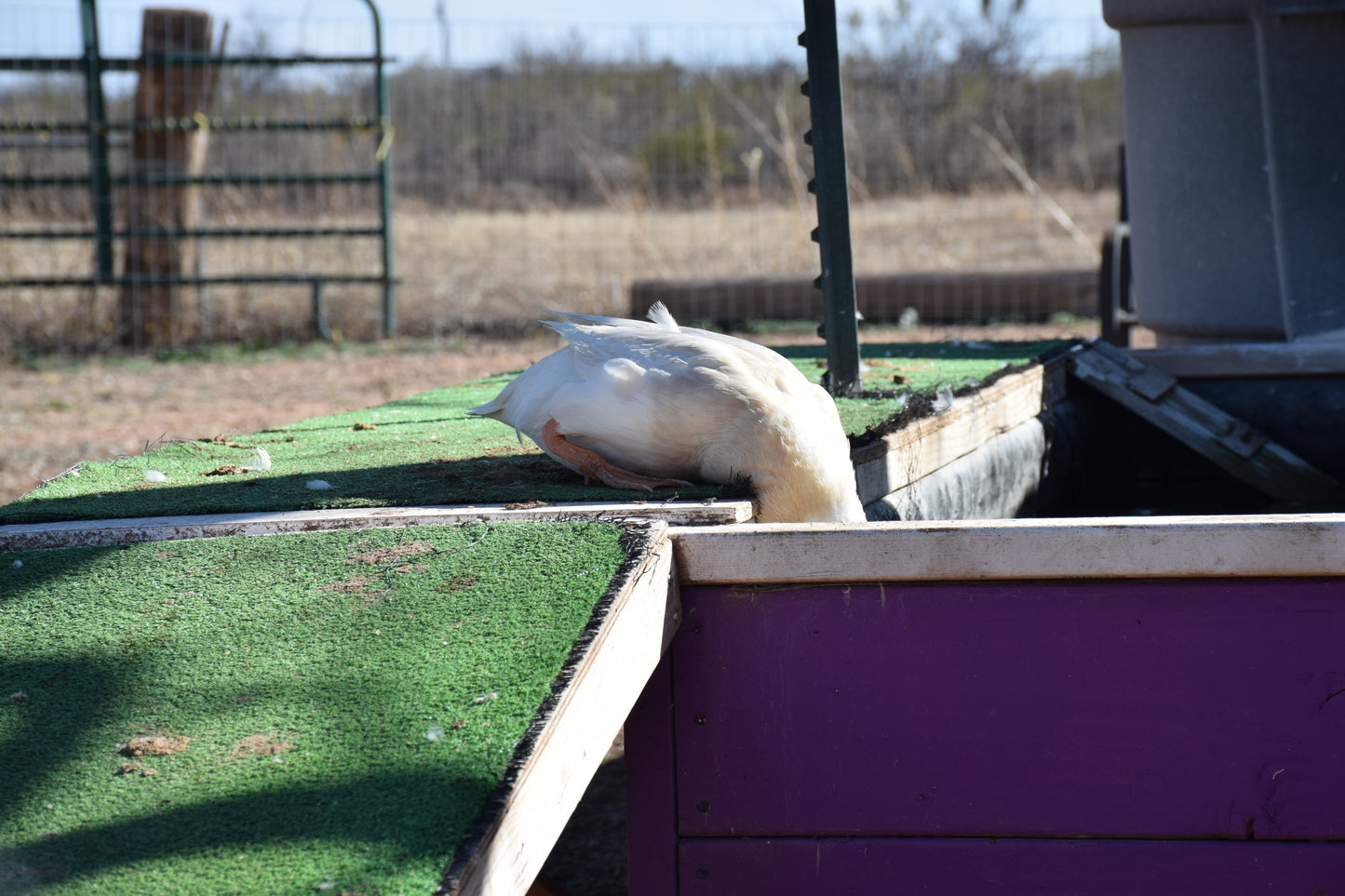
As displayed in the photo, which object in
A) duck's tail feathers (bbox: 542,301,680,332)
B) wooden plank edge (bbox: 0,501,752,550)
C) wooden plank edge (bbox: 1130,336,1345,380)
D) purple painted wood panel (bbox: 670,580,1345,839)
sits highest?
duck's tail feathers (bbox: 542,301,680,332)

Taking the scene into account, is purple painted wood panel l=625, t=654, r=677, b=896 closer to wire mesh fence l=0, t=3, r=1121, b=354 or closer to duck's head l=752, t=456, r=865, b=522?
duck's head l=752, t=456, r=865, b=522

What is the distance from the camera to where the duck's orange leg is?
278cm

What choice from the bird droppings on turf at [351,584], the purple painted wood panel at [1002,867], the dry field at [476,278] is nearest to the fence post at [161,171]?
the dry field at [476,278]

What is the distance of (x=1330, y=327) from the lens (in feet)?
17.4

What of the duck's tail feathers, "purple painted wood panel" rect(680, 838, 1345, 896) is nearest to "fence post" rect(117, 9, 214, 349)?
the duck's tail feathers

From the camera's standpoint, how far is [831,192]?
167 inches

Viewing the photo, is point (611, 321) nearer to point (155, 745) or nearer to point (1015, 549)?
point (1015, 549)

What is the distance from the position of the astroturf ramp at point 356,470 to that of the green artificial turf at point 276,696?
0.89 feet

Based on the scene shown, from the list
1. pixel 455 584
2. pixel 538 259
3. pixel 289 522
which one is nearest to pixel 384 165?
pixel 538 259

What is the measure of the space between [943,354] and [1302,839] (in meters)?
3.79

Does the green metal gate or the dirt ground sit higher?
the green metal gate

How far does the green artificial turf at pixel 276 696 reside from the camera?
1.60m

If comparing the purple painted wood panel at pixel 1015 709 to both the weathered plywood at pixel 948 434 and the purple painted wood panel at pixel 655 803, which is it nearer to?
the purple painted wood panel at pixel 655 803

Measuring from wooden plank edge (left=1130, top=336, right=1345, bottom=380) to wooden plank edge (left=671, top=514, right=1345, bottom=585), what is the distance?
3.18 metres
